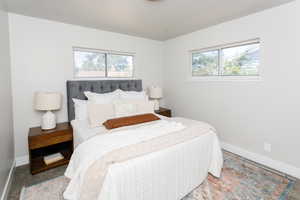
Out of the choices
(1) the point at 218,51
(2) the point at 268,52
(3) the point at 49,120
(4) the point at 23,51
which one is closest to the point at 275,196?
(2) the point at 268,52

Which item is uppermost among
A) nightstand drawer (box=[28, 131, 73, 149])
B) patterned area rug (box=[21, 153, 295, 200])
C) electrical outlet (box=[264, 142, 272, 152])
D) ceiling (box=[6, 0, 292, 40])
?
ceiling (box=[6, 0, 292, 40])

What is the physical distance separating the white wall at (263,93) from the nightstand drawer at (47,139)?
2.60 m

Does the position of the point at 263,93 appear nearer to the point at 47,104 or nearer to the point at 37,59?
the point at 47,104

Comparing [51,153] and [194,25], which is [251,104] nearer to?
[194,25]

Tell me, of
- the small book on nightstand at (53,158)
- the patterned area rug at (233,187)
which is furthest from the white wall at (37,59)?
the patterned area rug at (233,187)

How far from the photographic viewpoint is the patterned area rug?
1.75 meters

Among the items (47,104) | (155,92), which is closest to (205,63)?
(155,92)

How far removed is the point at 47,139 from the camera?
7.29 feet

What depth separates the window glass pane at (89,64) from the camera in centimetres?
295

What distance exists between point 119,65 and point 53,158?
2190mm

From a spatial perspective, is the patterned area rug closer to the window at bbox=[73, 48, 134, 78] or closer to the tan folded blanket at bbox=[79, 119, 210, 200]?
the tan folded blanket at bbox=[79, 119, 210, 200]

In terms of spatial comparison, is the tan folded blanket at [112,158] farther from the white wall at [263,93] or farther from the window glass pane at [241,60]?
the window glass pane at [241,60]

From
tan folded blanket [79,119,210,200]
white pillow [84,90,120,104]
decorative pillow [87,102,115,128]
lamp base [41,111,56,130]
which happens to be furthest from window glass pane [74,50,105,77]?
tan folded blanket [79,119,210,200]

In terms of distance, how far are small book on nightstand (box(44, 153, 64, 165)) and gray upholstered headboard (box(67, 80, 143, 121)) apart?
24.8 inches
